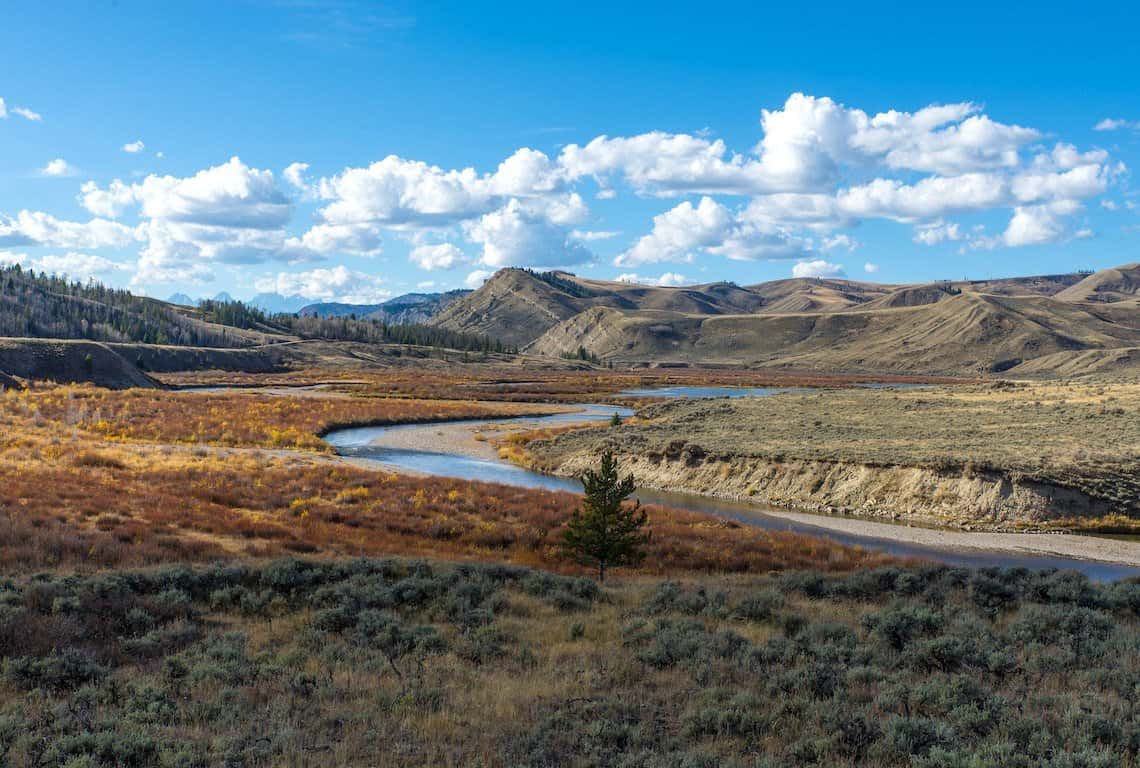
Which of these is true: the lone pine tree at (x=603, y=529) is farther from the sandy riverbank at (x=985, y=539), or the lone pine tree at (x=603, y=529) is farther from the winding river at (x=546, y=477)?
the sandy riverbank at (x=985, y=539)

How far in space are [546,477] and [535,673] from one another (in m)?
36.5

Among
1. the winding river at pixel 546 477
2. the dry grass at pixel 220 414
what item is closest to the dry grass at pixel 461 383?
the dry grass at pixel 220 414

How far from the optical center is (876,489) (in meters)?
37.7

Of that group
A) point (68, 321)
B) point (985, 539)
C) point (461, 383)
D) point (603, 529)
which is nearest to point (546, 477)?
point (985, 539)

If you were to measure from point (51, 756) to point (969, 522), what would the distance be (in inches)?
1391

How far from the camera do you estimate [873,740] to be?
8703mm

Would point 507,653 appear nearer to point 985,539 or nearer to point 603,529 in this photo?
point 603,529

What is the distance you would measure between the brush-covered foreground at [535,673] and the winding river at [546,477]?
1101 centimetres

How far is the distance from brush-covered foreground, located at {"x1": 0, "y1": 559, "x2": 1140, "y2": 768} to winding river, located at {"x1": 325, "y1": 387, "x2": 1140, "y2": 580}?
36.1ft

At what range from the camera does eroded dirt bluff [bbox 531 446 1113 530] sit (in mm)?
33375

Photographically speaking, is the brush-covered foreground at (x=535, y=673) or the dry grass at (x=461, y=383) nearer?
the brush-covered foreground at (x=535, y=673)

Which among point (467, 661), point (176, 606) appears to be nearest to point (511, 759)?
point (467, 661)

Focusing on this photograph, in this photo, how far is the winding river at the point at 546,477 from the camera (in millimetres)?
27250

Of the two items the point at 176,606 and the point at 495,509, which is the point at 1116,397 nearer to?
the point at 495,509
